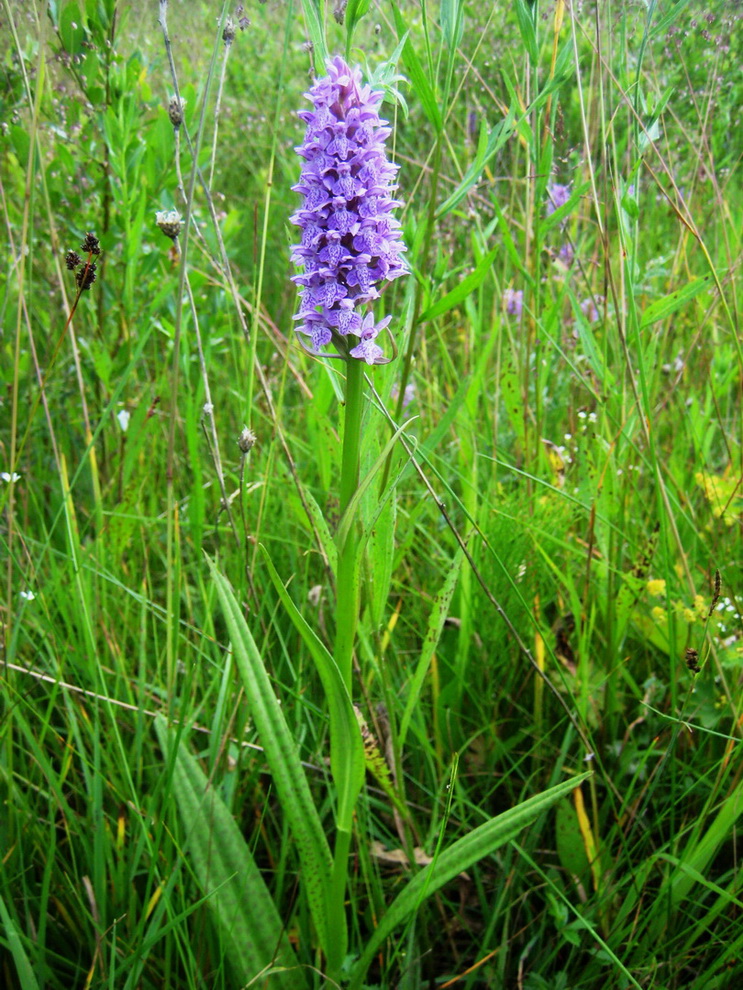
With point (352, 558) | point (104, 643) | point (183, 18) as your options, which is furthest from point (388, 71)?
point (183, 18)

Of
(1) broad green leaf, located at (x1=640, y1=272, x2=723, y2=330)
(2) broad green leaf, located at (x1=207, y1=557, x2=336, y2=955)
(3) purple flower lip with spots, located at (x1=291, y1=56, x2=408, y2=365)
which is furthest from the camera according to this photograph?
(1) broad green leaf, located at (x1=640, y1=272, x2=723, y2=330)

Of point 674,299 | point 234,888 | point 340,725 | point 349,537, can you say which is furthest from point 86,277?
point 674,299

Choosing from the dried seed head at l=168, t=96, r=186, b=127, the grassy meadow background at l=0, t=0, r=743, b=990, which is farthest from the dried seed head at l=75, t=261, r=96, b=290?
the dried seed head at l=168, t=96, r=186, b=127

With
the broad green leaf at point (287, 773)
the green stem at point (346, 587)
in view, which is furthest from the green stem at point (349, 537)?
the broad green leaf at point (287, 773)

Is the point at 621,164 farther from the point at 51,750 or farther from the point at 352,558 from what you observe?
the point at 51,750

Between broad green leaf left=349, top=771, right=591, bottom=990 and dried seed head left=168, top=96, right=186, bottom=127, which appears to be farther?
dried seed head left=168, top=96, right=186, bottom=127

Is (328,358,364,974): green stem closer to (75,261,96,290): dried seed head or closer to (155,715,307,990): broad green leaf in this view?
(155,715,307,990): broad green leaf

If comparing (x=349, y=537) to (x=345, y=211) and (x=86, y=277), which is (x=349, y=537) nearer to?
(x=345, y=211)

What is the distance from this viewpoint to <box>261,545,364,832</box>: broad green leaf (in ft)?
3.13

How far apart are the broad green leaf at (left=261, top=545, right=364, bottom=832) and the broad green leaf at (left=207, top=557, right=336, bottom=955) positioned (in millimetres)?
55

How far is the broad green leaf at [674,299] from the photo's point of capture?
1343 mm

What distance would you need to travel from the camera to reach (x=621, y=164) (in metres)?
2.58

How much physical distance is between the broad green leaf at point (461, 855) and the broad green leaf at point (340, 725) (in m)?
0.13

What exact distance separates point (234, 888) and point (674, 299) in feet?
4.12
